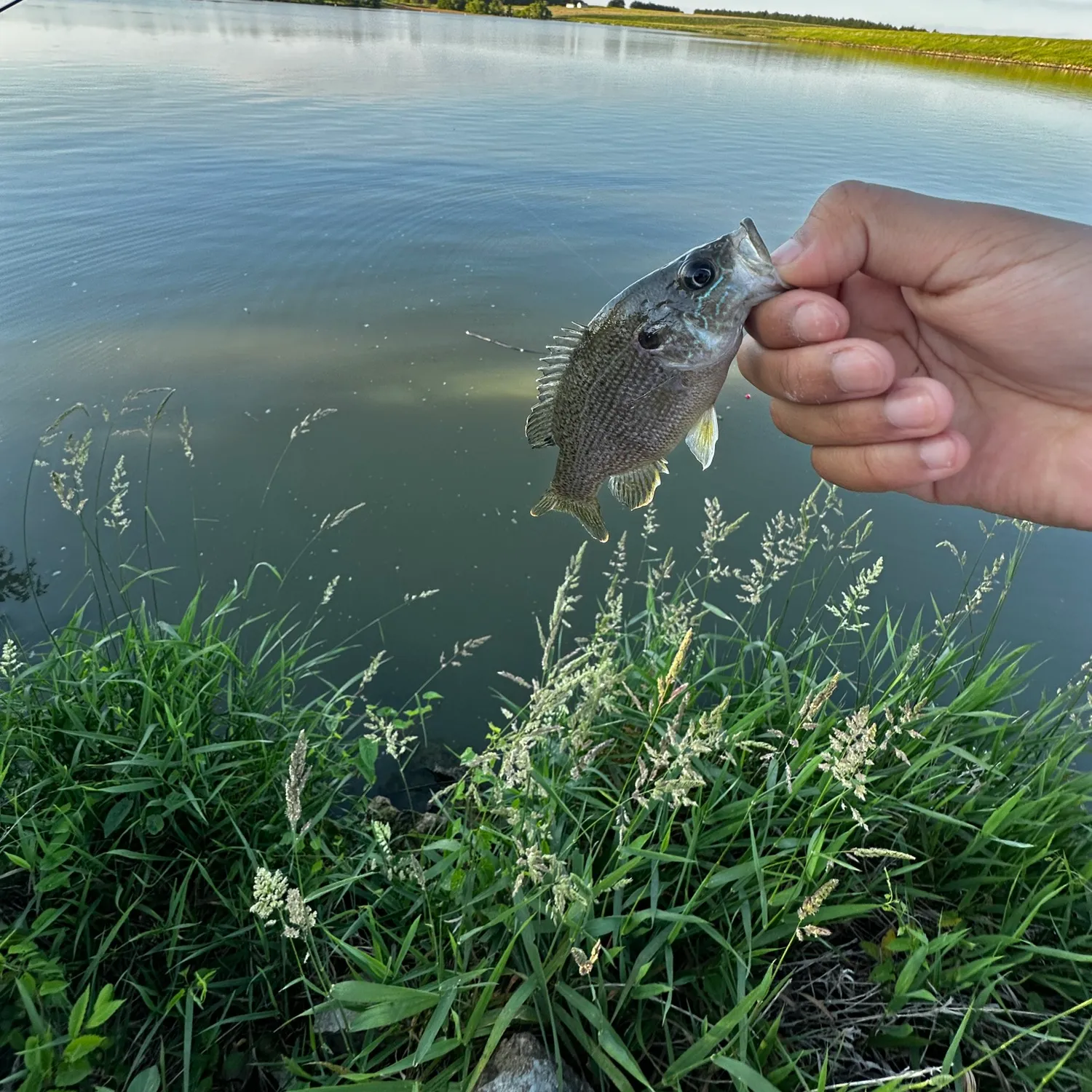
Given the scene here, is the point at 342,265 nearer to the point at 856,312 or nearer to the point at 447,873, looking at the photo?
the point at 856,312

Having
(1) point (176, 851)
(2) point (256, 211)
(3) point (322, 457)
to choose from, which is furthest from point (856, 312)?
(2) point (256, 211)

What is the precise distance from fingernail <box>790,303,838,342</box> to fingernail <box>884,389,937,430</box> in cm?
28

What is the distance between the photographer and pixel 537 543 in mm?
4316

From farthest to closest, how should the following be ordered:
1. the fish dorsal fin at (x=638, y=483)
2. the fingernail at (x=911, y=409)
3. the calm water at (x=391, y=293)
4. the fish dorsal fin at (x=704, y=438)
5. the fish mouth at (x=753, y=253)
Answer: the calm water at (x=391, y=293) < the fish dorsal fin at (x=638, y=483) < the fish dorsal fin at (x=704, y=438) < the fingernail at (x=911, y=409) < the fish mouth at (x=753, y=253)

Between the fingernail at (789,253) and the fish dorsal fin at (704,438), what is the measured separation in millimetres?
452

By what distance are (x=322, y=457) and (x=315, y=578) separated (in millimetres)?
1085

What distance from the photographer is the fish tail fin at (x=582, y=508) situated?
2.35 metres

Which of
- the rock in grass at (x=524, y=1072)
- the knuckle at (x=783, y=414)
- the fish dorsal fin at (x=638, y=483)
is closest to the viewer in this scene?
the rock in grass at (x=524, y=1072)

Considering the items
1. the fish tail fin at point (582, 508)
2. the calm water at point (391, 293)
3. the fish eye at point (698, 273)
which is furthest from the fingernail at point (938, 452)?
the calm water at point (391, 293)

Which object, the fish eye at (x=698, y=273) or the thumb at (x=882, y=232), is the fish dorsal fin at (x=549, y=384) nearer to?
the fish eye at (x=698, y=273)

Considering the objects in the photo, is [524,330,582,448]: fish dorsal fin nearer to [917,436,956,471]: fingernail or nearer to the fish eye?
the fish eye

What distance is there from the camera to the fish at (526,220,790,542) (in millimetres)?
1893

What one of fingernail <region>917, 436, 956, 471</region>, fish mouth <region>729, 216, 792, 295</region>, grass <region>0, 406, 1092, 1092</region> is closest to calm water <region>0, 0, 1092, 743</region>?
grass <region>0, 406, 1092, 1092</region>

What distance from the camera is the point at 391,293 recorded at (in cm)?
679
